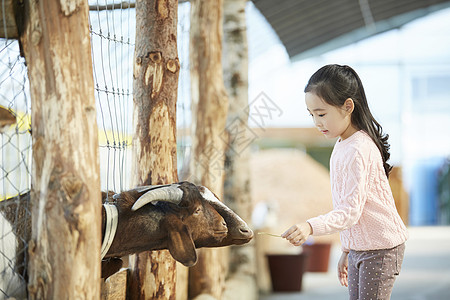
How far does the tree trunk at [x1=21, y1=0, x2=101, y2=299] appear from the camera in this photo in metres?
2.16

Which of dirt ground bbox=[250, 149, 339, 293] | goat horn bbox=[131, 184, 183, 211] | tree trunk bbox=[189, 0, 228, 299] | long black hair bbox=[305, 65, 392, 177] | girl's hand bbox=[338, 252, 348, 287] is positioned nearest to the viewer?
long black hair bbox=[305, 65, 392, 177]

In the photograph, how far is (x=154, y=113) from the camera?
131 inches

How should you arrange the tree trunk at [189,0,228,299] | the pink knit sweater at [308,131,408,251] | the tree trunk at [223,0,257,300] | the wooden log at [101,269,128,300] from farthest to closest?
1. the tree trunk at [223,0,257,300]
2. the tree trunk at [189,0,228,299]
3. the wooden log at [101,269,128,300]
4. the pink knit sweater at [308,131,408,251]

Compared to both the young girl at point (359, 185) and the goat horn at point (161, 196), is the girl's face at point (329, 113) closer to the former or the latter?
the young girl at point (359, 185)

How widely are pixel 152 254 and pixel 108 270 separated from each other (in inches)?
22.4

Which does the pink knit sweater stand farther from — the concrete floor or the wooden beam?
the concrete floor

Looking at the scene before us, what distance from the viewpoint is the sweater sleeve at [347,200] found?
2197 mm

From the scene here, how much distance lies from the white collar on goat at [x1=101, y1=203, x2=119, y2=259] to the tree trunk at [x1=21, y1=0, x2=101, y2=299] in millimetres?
209

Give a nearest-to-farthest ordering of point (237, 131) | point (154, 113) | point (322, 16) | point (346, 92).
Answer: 1. point (346, 92)
2. point (154, 113)
3. point (237, 131)
4. point (322, 16)

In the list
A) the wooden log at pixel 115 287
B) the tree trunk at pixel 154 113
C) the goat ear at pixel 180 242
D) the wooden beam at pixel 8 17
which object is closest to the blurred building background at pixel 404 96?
the tree trunk at pixel 154 113

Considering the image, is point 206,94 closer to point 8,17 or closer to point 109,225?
point 109,225

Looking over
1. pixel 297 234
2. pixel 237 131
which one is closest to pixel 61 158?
pixel 297 234

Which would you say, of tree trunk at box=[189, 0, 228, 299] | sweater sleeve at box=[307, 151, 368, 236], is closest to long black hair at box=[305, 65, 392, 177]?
sweater sleeve at box=[307, 151, 368, 236]

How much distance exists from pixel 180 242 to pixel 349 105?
846mm
